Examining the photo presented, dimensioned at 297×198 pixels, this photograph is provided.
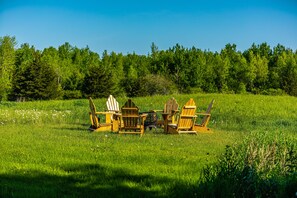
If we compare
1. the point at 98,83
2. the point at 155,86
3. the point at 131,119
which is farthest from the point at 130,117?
the point at 98,83

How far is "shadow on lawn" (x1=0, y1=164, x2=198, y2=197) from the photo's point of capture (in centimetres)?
463

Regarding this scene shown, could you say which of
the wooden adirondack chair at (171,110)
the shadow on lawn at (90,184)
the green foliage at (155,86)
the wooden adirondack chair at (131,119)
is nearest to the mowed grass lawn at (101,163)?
the shadow on lawn at (90,184)

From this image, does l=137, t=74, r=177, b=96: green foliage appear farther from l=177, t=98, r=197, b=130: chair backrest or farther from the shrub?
the shrub

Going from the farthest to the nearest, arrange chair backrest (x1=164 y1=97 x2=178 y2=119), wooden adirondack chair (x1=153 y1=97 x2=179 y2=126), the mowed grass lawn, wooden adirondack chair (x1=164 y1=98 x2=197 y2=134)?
chair backrest (x1=164 y1=97 x2=178 y2=119) < wooden adirondack chair (x1=153 y1=97 x2=179 y2=126) < wooden adirondack chair (x1=164 y1=98 x2=197 y2=134) < the mowed grass lawn

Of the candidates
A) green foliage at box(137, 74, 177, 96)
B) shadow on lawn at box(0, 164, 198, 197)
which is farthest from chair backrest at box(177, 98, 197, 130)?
green foliage at box(137, 74, 177, 96)

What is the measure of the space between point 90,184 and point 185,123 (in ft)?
21.1

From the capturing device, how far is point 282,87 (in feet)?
144

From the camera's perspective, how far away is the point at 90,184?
5.16 metres

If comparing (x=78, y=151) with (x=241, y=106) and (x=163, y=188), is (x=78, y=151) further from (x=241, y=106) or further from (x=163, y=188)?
(x=241, y=106)

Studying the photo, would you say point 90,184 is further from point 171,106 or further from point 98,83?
point 98,83

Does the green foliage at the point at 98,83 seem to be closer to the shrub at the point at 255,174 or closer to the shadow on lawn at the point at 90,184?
the shadow on lawn at the point at 90,184

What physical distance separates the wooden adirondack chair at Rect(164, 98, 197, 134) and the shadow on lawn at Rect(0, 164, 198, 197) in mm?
5417

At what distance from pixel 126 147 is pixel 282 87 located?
39217 millimetres

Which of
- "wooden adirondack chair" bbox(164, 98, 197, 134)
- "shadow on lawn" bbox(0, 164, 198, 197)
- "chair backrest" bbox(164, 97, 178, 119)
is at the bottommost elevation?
"shadow on lawn" bbox(0, 164, 198, 197)
